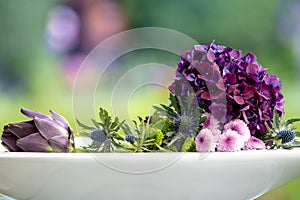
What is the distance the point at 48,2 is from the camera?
3037 millimetres

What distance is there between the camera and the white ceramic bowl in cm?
55

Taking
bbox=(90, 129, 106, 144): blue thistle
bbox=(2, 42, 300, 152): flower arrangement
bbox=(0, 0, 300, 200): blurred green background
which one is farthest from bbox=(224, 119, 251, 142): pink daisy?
bbox=(0, 0, 300, 200): blurred green background

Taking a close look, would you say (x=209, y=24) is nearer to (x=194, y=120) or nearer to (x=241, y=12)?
(x=241, y=12)

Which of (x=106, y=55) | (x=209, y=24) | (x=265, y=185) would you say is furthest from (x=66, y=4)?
(x=265, y=185)

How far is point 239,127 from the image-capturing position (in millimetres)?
670

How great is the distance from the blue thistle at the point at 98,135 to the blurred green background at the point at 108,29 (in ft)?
6.56

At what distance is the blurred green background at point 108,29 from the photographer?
111 inches

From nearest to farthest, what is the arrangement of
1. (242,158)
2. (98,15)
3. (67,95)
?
1. (242,158)
2. (67,95)
3. (98,15)

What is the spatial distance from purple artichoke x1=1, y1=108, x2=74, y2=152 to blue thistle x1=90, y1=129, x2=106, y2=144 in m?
0.03

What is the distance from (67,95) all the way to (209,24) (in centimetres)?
90

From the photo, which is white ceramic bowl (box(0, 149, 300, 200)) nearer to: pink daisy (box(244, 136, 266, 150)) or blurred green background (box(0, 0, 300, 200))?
pink daisy (box(244, 136, 266, 150))

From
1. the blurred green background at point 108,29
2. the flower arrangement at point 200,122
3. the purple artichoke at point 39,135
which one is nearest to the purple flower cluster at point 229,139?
the flower arrangement at point 200,122

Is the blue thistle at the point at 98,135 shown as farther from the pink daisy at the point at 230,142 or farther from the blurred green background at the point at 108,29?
the blurred green background at the point at 108,29

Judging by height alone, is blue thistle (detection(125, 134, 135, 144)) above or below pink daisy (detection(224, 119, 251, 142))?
below
